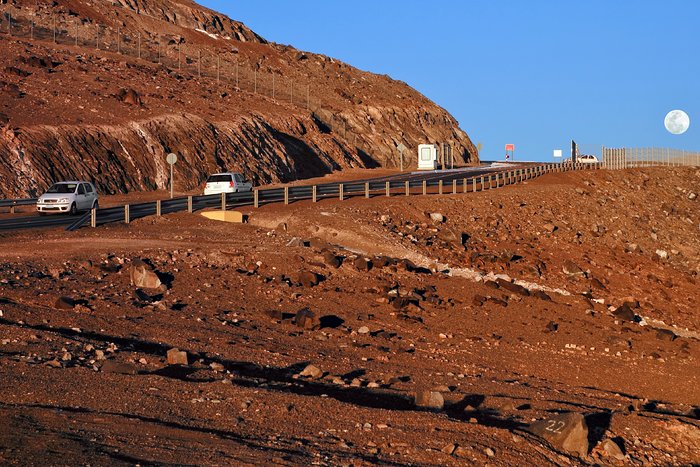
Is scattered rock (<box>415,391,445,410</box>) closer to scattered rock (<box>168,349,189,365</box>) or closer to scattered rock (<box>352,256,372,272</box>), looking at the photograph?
scattered rock (<box>168,349,189,365</box>)

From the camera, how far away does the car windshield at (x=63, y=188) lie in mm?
45750

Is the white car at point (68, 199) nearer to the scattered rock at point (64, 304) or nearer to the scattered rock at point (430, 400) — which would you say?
the scattered rock at point (64, 304)

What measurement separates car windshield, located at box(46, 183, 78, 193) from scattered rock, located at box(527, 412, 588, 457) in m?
33.5

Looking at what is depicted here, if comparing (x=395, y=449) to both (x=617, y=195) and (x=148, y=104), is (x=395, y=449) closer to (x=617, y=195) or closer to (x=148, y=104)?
(x=617, y=195)

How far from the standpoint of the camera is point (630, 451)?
54.7 feet

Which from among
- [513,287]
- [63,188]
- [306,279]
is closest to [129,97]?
[63,188]

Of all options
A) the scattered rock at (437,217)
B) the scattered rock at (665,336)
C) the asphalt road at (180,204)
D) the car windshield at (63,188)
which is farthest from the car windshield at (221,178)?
the scattered rock at (665,336)

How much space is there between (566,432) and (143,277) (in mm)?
15385

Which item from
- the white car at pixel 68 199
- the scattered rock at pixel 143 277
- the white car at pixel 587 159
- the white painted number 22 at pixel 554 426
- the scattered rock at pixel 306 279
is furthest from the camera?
the white car at pixel 587 159

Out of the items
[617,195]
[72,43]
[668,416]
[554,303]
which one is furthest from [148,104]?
[668,416]

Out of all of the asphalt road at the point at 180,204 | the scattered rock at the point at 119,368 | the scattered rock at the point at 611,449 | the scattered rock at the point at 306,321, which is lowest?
the scattered rock at the point at 611,449

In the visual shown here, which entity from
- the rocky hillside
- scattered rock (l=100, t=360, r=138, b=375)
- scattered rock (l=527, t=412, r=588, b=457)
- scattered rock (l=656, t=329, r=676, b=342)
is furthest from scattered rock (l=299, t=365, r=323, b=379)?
the rocky hillside

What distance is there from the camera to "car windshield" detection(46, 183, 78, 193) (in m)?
45.8

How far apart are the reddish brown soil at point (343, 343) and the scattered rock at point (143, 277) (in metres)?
0.36
